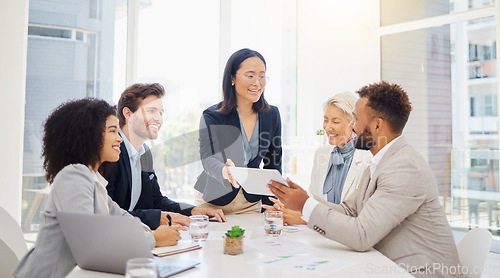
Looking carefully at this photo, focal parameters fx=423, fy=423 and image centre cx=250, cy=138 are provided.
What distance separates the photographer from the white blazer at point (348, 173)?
8.32 feet

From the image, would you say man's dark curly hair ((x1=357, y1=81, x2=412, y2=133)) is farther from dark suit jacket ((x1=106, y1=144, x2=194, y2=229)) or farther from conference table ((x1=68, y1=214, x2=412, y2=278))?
dark suit jacket ((x1=106, y1=144, x2=194, y2=229))

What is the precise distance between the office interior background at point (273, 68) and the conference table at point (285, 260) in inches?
99.4

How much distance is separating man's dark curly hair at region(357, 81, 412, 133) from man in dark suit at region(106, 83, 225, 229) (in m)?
1.03

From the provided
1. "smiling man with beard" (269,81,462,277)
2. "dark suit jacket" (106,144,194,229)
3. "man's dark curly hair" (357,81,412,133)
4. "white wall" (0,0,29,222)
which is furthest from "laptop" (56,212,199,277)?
"white wall" (0,0,29,222)

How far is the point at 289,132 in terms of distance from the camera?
18.8 feet

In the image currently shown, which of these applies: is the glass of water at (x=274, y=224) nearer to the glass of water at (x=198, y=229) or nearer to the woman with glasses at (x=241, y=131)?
the glass of water at (x=198, y=229)

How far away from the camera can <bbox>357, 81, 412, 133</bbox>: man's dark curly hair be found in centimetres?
188

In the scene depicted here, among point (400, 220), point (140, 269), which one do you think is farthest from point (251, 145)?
point (140, 269)

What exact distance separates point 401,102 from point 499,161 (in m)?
2.85

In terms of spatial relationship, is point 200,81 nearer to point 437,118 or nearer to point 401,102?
point 437,118

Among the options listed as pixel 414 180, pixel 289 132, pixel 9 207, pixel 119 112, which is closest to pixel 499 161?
pixel 289 132

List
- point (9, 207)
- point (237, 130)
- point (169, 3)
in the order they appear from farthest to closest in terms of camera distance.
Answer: point (169, 3), point (9, 207), point (237, 130)

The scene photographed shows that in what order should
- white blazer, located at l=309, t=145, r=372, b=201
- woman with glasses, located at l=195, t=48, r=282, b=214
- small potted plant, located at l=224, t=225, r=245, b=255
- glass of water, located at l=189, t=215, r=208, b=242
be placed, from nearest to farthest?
small potted plant, located at l=224, t=225, r=245, b=255, glass of water, located at l=189, t=215, r=208, b=242, white blazer, located at l=309, t=145, r=372, b=201, woman with glasses, located at l=195, t=48, r=282, b=214

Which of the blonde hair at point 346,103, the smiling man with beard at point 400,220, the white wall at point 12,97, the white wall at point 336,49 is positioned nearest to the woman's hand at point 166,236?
the smiling man with beard at point 400,220
